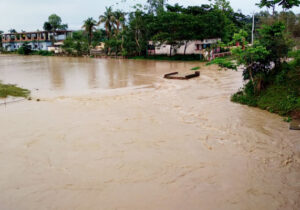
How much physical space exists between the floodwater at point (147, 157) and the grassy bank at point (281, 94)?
52 centimetres

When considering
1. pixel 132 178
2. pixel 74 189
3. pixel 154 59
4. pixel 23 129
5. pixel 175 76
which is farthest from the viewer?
pixel 154 59

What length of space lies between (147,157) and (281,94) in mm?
7115

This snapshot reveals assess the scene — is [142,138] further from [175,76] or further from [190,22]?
[190,22]

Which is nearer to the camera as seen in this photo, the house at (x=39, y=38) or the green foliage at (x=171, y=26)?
the green foliage at (x=171, y=26)

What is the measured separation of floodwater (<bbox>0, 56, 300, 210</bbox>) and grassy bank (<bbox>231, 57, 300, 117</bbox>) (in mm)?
516

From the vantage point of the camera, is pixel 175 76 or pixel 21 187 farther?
pixel 175 76

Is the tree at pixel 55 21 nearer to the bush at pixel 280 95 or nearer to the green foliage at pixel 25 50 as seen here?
the green foliage at pixel 25 50

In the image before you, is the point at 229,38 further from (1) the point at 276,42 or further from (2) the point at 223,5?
(1) the point at 276,42

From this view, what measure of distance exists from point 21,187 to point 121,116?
5586 mm

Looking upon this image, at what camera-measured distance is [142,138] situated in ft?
29.0

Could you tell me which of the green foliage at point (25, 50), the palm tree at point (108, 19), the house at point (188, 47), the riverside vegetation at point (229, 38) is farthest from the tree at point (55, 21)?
the house at point (188, 47)

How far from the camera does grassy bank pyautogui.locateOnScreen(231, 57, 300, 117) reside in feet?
35.3

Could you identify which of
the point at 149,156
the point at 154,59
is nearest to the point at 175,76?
the point at 149,156

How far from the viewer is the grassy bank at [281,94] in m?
10.8
